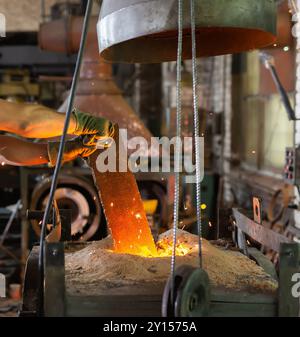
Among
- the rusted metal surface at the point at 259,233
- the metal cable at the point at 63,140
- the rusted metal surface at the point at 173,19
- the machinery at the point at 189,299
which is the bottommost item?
the machinery at the point at 189,299

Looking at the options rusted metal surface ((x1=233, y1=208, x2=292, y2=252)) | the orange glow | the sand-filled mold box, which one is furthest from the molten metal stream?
rusted metal surface ((x1=233, y1=208, x2=292, y2=252))

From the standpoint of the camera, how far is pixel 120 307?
199cm

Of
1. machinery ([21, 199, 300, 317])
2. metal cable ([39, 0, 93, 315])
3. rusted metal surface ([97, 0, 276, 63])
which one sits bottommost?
machinery ([21, 199, 300, 317])

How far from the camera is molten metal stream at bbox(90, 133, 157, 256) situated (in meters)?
2.70

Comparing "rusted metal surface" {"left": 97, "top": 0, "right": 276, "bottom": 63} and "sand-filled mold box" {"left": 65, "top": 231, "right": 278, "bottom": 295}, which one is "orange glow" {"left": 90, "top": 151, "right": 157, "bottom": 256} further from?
"rusted metal surface" {"left": 97, "top": 0, "right": 276, "bottom": 63}

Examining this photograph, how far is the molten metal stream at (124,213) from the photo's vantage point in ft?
8.85

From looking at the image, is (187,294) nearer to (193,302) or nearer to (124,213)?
(193,302)

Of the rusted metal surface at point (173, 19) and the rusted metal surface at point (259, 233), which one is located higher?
the rusted metal surface at point (173, 19)

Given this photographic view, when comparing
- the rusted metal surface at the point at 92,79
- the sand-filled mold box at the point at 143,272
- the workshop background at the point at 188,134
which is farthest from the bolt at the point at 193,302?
the rusted metal surface at the point at 92,79

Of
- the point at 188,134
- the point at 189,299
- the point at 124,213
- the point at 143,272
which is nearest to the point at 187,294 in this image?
the point at 189,299

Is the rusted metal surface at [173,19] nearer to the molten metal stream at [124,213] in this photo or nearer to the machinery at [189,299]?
the molten metal stream at [124,213]

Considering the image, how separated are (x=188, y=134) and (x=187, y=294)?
6033 mm

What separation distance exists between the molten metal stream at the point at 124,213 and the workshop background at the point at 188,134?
25.9 inches

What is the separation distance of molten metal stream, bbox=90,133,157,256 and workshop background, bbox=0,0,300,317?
66 centimetres
